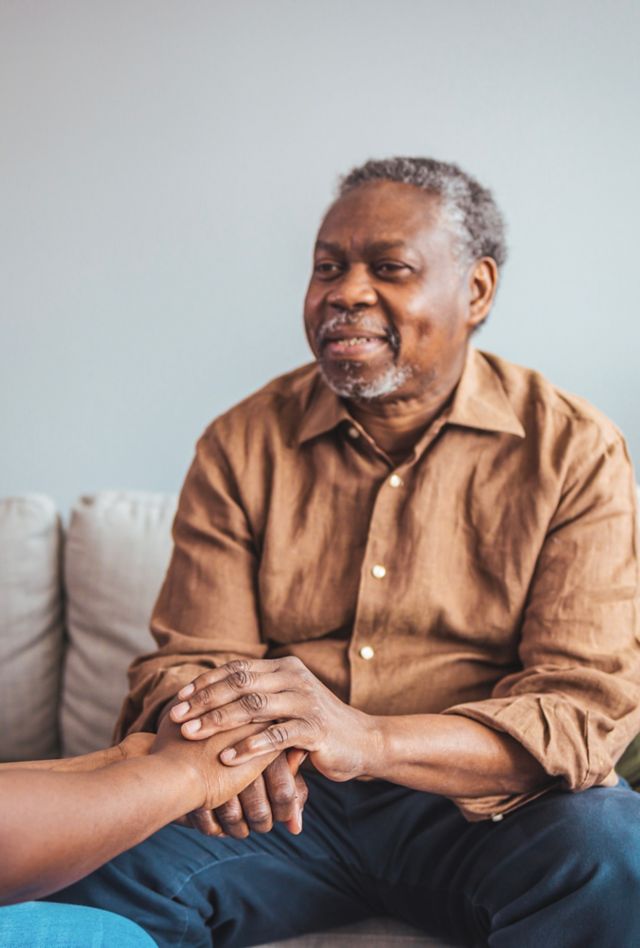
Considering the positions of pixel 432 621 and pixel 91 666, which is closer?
pixel 432 621

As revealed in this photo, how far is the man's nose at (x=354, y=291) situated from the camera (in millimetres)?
1643

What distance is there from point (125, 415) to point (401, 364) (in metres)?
0.89

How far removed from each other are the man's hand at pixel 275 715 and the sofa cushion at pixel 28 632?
0.84 m

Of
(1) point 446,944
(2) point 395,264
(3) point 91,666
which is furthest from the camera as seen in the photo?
(3) point 91,666

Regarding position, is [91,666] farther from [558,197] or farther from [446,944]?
[558,197]

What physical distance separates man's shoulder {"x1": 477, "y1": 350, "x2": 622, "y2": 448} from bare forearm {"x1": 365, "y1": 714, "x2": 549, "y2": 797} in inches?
18.6

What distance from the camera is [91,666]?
2092mm

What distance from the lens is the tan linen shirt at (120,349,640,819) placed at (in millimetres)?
1562

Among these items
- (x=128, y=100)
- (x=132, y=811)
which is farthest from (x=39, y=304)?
(x=132, y=811)

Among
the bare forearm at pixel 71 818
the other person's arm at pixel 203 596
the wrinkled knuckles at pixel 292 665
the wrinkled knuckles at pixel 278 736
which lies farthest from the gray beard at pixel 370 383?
the bare forearm at pixel 71 818

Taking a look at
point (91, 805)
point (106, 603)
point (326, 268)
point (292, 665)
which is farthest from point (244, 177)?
point (91, 805)

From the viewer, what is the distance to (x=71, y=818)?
1076 mm

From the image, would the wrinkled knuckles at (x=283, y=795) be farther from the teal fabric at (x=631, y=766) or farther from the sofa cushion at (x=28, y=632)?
the sofa cushion at (x=28, y=632)

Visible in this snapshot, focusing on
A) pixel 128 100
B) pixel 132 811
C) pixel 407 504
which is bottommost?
pixel 132 811
